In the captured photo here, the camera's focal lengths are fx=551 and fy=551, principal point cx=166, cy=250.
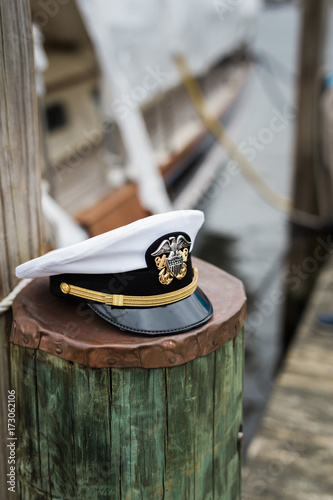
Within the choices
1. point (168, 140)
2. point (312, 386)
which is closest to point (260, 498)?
point (312, 386)

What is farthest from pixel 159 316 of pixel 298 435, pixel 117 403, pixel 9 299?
pixel 298 435

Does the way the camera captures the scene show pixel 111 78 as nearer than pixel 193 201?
Yes

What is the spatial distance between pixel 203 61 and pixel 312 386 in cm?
617

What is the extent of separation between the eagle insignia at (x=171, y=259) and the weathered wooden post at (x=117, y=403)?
0.12 meters

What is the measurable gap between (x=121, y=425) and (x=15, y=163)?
618 millimetres

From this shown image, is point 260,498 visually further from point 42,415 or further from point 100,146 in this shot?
point 100,146

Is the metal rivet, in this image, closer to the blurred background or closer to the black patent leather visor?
the black patent leather visor

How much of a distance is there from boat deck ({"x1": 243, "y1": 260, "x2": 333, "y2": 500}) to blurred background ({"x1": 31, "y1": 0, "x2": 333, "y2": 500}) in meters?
0.01

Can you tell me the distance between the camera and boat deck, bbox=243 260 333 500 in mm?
2654

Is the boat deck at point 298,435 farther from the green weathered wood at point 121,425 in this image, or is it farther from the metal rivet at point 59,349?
the metal rivet at point 59,349

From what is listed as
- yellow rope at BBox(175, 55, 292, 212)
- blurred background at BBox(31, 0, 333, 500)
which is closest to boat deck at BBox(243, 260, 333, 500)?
blurred background at BBox(31, 0, 333, 500)

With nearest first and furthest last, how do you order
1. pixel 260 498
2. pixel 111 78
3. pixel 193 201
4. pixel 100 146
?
pixel 260 498, pixel 111 78, pixel 100 146, pixel 193 201

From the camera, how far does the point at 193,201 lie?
316 inches

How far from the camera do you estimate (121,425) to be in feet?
3.62
